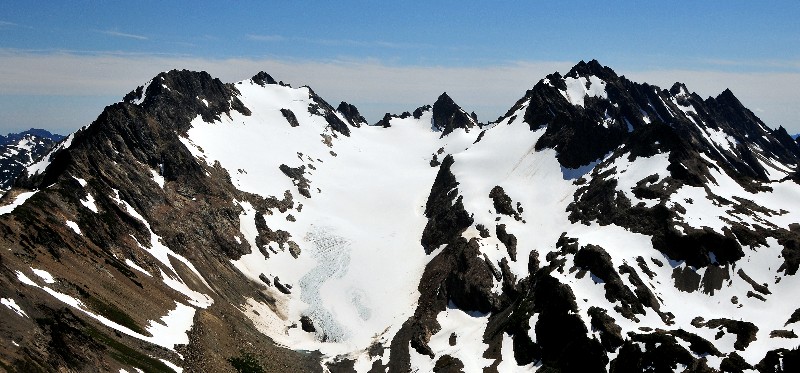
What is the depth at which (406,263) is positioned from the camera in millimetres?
137375

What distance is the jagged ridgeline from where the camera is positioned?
7031cm

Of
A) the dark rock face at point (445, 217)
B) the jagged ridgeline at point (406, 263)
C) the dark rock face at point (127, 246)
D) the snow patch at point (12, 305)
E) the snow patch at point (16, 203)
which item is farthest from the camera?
the dark rock face at point (445, 217)

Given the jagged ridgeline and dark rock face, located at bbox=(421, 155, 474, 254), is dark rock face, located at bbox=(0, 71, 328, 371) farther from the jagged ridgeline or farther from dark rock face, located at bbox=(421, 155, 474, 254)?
dark rock face, located at bbox=(421, 155, 474, 254)

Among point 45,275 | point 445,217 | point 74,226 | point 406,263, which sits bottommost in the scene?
point 45,275

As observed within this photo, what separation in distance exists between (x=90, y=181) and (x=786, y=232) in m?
121

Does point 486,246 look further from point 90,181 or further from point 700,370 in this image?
point 90,181

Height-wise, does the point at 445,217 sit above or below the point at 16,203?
above

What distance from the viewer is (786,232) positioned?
9850cm

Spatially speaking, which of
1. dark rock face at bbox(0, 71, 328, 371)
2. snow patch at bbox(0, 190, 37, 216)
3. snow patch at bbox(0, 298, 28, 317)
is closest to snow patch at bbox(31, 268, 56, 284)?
dark rock face at bbox(0, 71, 328, 371)

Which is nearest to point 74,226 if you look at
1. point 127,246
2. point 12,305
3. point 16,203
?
point 16,203

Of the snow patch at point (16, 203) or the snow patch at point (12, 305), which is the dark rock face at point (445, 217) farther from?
the snow patch at point (12, 305)

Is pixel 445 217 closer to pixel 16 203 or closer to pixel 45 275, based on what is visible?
pixel 16 203

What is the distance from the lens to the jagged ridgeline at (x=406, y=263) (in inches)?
2768

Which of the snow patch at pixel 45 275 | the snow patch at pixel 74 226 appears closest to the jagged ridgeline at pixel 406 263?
the snow patch at pixel 45 275
